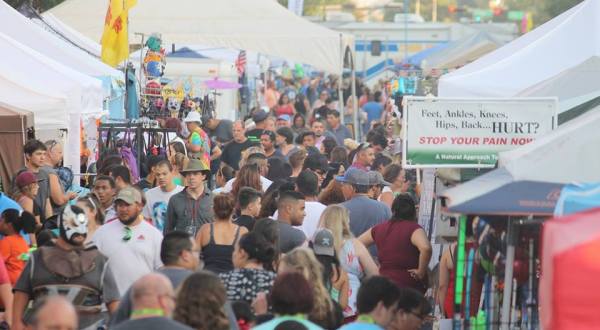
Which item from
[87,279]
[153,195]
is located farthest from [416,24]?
[87,279]

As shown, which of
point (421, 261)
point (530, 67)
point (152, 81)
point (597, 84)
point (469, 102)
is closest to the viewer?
point (469, 102)

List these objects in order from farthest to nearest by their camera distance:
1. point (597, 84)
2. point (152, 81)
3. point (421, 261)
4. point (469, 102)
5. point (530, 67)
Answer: point (152, 81) → point (530, 67) → point (597, 84) → point (421, 261) → point (469, 102)

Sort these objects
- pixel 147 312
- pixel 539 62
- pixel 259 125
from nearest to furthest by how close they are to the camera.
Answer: pixel 147 312, pixel 539 62, pixel 259 125

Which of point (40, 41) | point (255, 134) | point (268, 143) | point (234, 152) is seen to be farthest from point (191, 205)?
point (255, 134)

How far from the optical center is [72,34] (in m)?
23.9

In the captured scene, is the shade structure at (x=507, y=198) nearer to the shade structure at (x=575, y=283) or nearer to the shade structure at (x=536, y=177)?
the shade structure at (x=536, y=177)

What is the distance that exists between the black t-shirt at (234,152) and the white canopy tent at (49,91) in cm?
344

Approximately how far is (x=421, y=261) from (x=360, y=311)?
2.93m

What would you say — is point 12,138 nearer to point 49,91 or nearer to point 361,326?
point 49,91

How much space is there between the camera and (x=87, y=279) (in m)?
8.23

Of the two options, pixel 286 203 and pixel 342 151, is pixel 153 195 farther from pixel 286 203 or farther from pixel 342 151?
pixel 342 151

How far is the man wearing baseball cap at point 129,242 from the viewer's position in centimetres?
937

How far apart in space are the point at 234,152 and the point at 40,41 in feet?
10.2

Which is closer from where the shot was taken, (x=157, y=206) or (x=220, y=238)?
(x=220, y=238)
